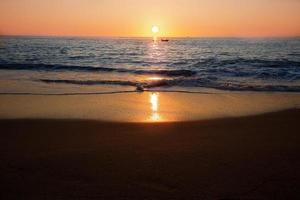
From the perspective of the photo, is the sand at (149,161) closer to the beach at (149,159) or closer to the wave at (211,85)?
the beach at (149,159)

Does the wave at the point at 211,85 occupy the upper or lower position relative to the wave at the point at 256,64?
upper

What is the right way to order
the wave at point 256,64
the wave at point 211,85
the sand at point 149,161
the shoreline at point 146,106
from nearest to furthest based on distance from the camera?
1. the sand at point 149,161
2. the shoreline at point 146,106
3. the wave at point 211,85
4. the wave at point 256,64

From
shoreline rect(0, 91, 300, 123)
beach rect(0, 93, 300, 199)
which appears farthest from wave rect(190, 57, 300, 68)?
beach rect(0, 93, 300, 199)

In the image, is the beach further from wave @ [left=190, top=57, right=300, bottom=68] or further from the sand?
wave @ [left=190, top=57, right=300, bottom=68]

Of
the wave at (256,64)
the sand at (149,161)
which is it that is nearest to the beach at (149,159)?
the sand at (149,161)

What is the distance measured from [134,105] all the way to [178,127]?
3125mm

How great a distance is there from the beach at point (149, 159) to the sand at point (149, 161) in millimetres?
10

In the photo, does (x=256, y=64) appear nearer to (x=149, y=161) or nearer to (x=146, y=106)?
(x=146, y=106)

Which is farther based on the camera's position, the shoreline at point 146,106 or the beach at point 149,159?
the shoreline at point 146,106

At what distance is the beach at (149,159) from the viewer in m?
3.82

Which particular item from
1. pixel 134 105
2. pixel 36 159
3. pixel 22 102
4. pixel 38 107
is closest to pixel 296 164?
pixel 36 159

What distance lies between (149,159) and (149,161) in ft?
0.26

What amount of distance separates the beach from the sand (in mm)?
10

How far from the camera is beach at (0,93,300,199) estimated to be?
3822 mm
